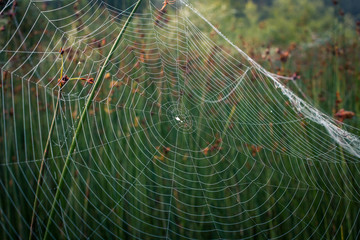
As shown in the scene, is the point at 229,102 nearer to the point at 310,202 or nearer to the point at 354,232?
the point at 310,202

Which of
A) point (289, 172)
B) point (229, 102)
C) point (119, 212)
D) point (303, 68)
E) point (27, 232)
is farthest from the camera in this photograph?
point (303, 68)

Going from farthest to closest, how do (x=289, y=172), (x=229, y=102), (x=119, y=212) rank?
(x=229, y=102)
(x=289, y=172)
(x=119, y=212)

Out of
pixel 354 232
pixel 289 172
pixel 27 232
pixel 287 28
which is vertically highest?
pixel 287 28

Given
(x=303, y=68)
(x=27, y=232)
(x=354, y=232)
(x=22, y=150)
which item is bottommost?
(x=354, y=232)

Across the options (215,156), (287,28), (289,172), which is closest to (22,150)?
(215,156)

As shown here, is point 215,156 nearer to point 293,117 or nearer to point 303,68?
point 293,117

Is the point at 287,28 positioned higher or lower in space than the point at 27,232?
higher

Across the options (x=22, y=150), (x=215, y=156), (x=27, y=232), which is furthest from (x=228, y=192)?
(x=22, y=150)

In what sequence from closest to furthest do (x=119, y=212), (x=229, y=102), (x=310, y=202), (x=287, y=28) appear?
(x=119, y=212), (x=310, y=202), (x=229, y=102), (x=287, y=28)

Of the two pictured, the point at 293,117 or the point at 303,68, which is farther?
the point at 303,68
